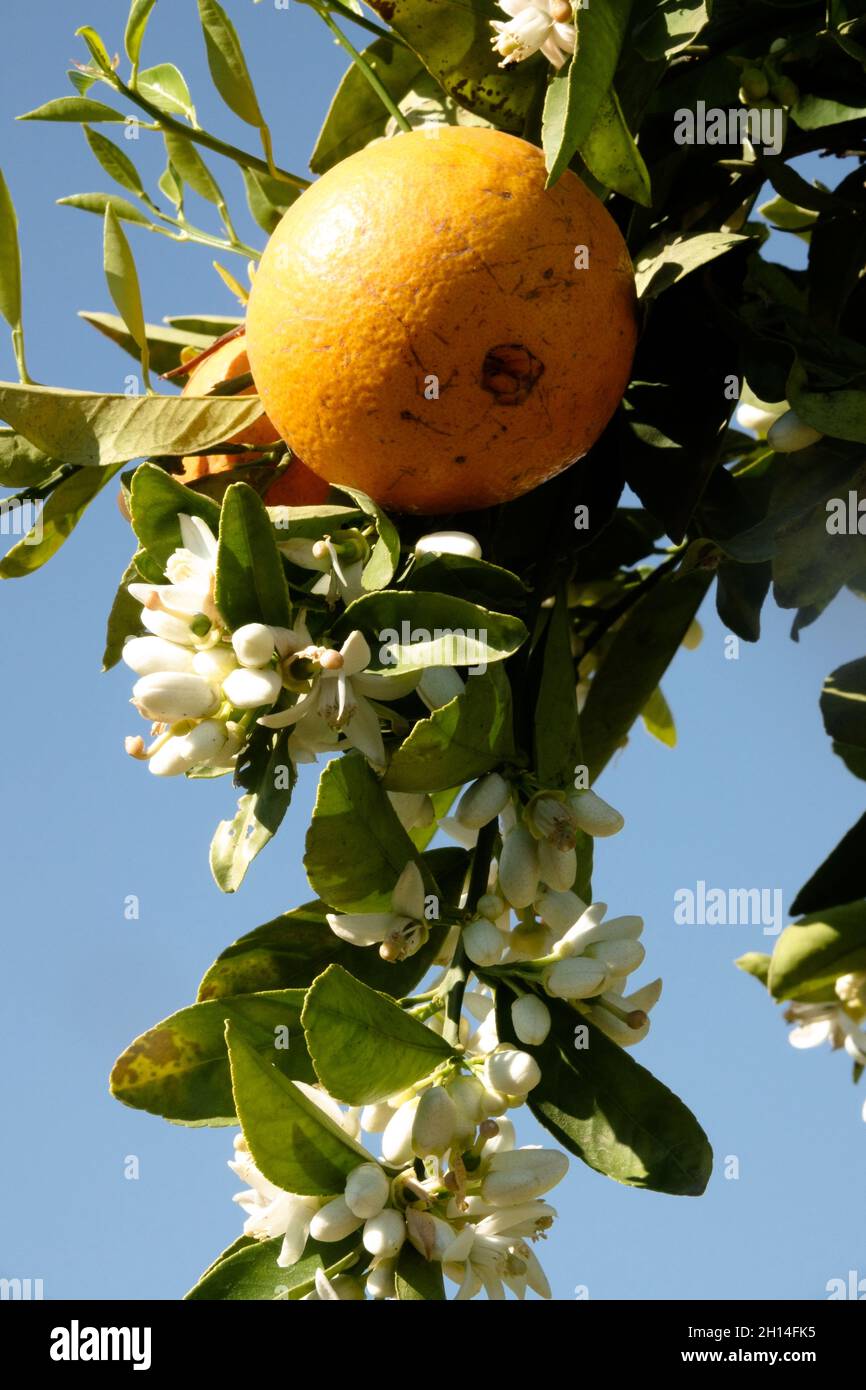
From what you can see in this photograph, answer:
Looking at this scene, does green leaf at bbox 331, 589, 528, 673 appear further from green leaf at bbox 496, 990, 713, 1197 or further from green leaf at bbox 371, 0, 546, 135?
green leaf at bbox 371, 0, 546, 135

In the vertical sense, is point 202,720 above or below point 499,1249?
above

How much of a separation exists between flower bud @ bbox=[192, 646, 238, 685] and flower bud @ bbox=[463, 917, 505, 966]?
18 centimetres

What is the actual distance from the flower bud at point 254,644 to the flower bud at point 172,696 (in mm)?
26

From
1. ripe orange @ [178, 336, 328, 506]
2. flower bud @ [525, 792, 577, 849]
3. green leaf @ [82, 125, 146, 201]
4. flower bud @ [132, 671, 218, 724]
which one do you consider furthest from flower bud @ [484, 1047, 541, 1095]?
green leaf @ [82, 125, 146, 201]

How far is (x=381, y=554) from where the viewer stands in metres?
0.78

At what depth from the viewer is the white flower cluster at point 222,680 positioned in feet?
2.41

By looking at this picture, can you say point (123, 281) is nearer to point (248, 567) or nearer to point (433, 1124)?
point (248, 567)

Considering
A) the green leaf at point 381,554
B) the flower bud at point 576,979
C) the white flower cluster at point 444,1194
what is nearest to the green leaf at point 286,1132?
the white flower cluster at point 444,1194

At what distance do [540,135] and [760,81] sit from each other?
0.41 feet

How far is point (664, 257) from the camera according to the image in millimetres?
857

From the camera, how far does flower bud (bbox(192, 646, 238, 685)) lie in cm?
75
